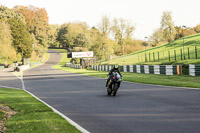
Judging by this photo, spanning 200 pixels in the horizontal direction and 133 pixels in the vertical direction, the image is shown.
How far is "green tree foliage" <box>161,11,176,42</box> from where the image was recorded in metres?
97.8

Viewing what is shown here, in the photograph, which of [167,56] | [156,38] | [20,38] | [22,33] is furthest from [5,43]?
[156,38]

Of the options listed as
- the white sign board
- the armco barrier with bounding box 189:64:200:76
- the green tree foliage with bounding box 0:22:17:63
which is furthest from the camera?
the white sign board

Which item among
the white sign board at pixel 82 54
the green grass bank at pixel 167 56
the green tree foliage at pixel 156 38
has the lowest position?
the green grass bank at pixel 167 56

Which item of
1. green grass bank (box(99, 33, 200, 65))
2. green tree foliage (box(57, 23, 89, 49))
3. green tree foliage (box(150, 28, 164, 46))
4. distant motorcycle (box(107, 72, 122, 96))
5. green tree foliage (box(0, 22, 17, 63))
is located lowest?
distant motorcycle (box(107, 72, 122, 96))

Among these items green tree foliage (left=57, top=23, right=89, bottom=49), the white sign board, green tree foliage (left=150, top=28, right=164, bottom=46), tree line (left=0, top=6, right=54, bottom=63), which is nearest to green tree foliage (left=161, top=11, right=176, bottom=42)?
green tree foliage (left=150, top=28, right=164, bottom=46)

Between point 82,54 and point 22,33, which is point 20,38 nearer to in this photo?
point 22,33

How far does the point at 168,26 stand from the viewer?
98.4 metres

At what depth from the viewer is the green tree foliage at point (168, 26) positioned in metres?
97.8

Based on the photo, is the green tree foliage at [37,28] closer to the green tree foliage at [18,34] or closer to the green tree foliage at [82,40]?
the green tree foliage at [18,34]

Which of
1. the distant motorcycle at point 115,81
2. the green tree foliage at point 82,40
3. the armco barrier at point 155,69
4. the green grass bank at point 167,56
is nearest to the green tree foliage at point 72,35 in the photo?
the green tree foliage at point 82,40

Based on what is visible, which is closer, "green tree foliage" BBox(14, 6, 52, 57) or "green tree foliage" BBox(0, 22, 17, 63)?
"green tree foliage" BBox(0, 22, 17, 63)

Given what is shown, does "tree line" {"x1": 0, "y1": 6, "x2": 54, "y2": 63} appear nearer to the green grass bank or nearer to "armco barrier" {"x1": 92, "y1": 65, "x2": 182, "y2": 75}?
the green grass bank

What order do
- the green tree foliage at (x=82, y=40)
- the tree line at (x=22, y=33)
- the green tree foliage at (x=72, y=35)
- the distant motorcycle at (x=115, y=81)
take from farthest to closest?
the green tree foliage at (x=72, y=35), the green tree foliage at (x=82, y=40), the tree line at (x=22, y=33), the distant motorcycle at (x=115, y=81)

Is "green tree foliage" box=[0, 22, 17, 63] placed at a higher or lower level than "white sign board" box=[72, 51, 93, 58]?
higher
